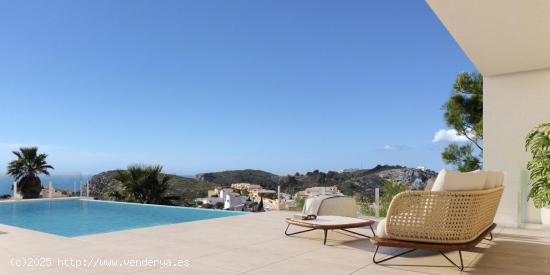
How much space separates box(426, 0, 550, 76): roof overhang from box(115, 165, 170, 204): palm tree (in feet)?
30.2

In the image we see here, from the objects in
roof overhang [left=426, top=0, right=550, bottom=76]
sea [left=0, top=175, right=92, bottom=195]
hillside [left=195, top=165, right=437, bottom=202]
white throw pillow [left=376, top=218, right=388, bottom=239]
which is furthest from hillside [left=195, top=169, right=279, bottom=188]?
white throw pillow [left=376, top=218, right=388, bottom=239]

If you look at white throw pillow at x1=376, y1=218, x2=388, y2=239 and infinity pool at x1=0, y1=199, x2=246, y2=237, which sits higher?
white throw pillow at x1=376, y1=218, x2=388, y2=239

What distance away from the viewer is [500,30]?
496 cm

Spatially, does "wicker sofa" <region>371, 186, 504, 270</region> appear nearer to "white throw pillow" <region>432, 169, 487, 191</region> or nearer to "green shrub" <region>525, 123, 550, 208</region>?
"white throw pillow" <region>432, 169, 487, 191</region>

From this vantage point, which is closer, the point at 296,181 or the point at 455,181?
the point at 455,181

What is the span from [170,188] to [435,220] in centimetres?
1057

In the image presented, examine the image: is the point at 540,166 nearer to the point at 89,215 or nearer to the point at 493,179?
the point at 493,179

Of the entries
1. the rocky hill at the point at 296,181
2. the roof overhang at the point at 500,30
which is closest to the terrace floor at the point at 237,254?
the roof overhang at the point at 500,30

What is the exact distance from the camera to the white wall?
262 inches

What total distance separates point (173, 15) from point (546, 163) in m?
12.7

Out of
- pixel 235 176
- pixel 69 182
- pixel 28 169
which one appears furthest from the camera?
pixel 235 176

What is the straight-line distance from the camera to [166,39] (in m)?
16.2

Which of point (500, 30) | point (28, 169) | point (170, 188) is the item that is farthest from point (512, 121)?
point (28, 169)

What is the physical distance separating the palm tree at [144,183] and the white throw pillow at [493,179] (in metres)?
9.82
